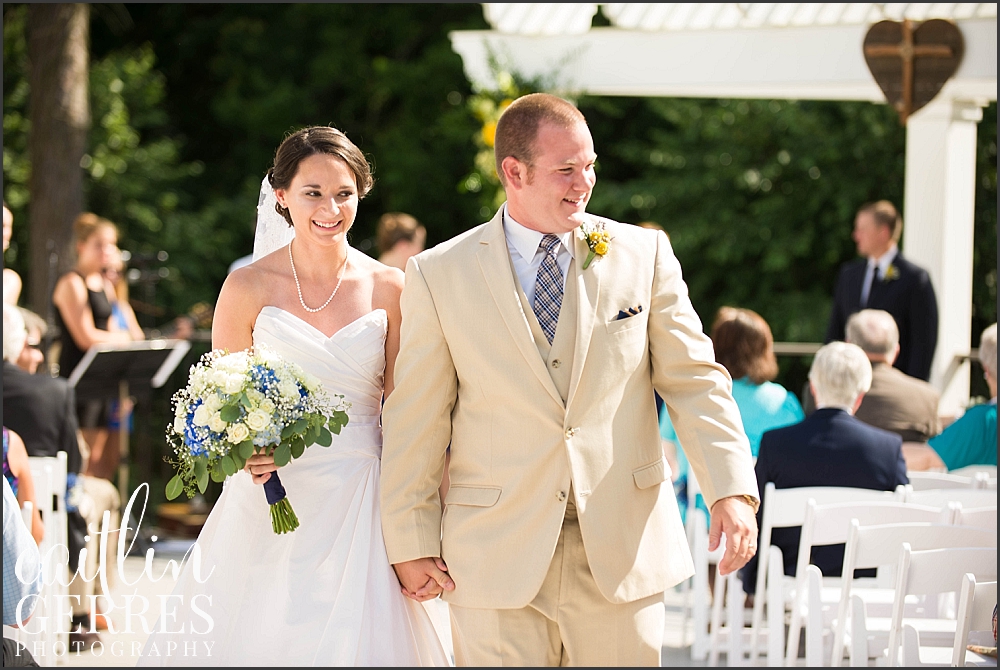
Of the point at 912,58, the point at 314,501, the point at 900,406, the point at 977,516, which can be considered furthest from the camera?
the point at 912,58

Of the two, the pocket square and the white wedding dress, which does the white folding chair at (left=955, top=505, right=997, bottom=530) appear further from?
the white wedding dress

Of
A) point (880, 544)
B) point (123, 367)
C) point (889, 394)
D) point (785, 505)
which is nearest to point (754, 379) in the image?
point (889, 394)

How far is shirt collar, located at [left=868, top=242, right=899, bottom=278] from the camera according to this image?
306 inches

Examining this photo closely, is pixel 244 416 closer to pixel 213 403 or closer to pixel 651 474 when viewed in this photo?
pixel 213 403

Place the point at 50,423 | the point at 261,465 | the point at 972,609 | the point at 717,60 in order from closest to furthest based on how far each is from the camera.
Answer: the point at 261,465 < the point at 972,609 < the point at 50,423 < the point at 717,60

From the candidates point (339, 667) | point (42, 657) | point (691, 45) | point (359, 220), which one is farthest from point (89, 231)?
point (359, 220)

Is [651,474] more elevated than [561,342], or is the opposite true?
[561,342]

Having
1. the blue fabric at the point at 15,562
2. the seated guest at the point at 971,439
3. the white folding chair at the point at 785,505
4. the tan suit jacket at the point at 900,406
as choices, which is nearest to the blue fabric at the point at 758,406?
the tan suit jacket at the point at 900,406

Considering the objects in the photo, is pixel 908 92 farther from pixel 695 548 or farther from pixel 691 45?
pixel 695 548

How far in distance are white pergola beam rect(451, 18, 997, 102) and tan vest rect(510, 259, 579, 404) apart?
569 centimetres

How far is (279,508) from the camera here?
10.6 ft

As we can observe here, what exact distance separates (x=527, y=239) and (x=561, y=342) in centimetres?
32

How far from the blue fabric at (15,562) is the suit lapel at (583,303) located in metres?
1.72

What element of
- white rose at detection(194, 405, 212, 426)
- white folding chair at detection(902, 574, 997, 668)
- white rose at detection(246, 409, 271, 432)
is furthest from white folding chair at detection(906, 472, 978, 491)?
white rose at detection(194, 405, 212, 426)
